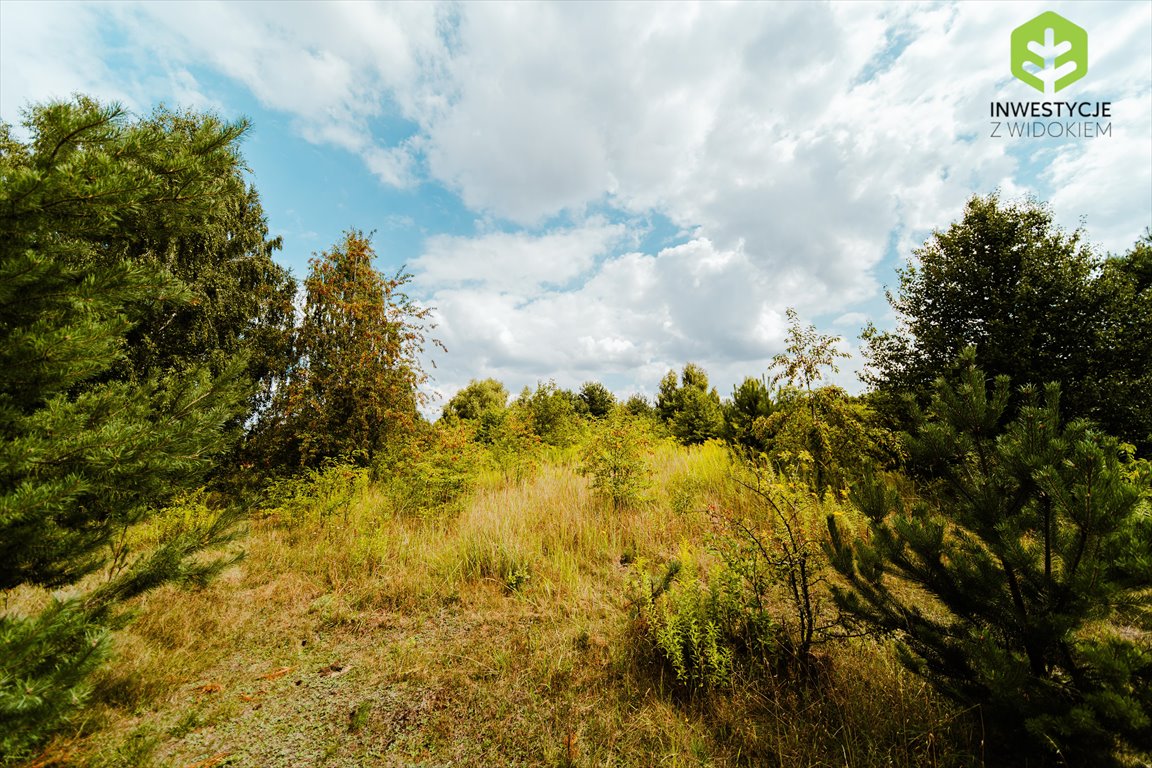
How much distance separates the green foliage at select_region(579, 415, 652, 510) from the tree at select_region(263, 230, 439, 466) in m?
4.19

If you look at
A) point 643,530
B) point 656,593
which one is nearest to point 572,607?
point 656,593

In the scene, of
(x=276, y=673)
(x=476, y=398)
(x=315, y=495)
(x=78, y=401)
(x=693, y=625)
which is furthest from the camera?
(x=476, y=398)

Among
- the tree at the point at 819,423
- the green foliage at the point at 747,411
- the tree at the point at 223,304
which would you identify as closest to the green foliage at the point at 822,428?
the tree at the point at 819,423

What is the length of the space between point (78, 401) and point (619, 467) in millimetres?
5058

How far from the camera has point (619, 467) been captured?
5965 millimetres

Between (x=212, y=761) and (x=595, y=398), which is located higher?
(x=595, y=398)

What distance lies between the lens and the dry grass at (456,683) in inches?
86.5

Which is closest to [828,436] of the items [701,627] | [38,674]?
[701,627]

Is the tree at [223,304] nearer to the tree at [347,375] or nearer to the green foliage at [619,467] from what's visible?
the tree at [347,375]

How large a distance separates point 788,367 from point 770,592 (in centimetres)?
284

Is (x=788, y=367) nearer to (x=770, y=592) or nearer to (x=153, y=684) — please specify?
(x=770, y=592)

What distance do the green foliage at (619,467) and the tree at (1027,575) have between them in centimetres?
A: 349

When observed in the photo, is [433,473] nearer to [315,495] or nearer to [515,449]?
[315,495]

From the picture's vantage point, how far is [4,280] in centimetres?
170
